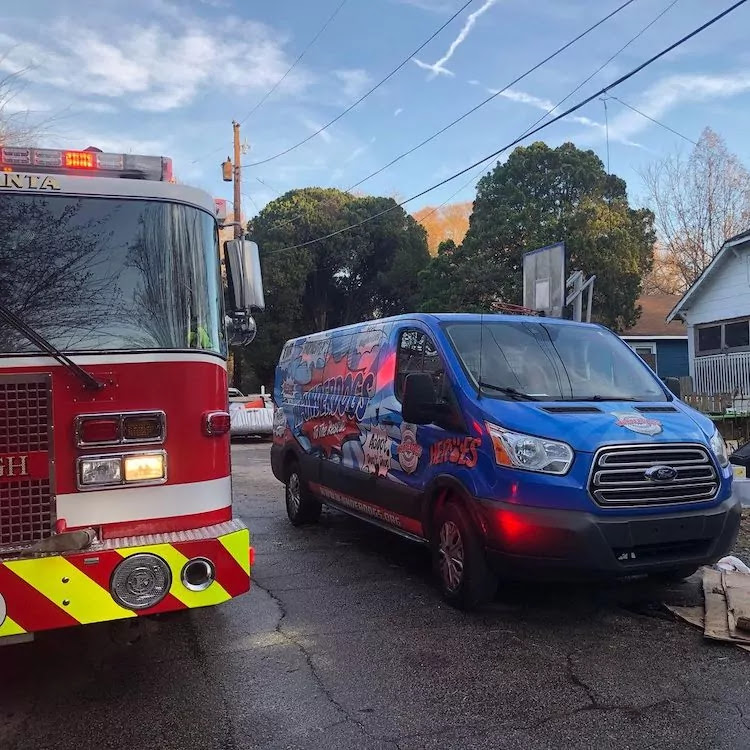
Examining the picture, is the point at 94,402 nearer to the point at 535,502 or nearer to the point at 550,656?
the point at 535,502

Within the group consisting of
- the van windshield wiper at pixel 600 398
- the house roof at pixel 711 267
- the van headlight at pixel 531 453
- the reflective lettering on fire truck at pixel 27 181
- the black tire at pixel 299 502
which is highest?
the house roof at pixel 711 267

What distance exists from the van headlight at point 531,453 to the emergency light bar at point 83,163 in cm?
259

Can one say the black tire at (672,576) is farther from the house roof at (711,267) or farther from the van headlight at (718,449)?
the house roof at (711,267)

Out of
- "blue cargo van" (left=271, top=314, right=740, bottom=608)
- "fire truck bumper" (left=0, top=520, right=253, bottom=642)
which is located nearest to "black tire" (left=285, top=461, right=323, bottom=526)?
"blue cargo van" (left=271, top=314, right=740, bottom=608)

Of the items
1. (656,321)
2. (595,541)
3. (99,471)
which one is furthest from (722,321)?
(99,471)

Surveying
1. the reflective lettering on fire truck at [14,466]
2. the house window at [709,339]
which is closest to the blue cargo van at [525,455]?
the reflective lettering on fire truck at [14,466]

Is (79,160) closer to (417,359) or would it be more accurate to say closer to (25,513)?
(25,513)

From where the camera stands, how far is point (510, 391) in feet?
17.3

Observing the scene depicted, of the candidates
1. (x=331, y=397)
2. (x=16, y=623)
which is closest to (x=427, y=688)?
(x=16, y=623)

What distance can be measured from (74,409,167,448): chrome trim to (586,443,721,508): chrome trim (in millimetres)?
2546

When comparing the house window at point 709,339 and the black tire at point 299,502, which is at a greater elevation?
the house window at point 709,339

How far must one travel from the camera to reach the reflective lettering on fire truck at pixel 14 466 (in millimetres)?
3486

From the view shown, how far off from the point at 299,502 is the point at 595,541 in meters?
4.37

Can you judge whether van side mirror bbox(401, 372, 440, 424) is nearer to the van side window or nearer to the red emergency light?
the van side window
